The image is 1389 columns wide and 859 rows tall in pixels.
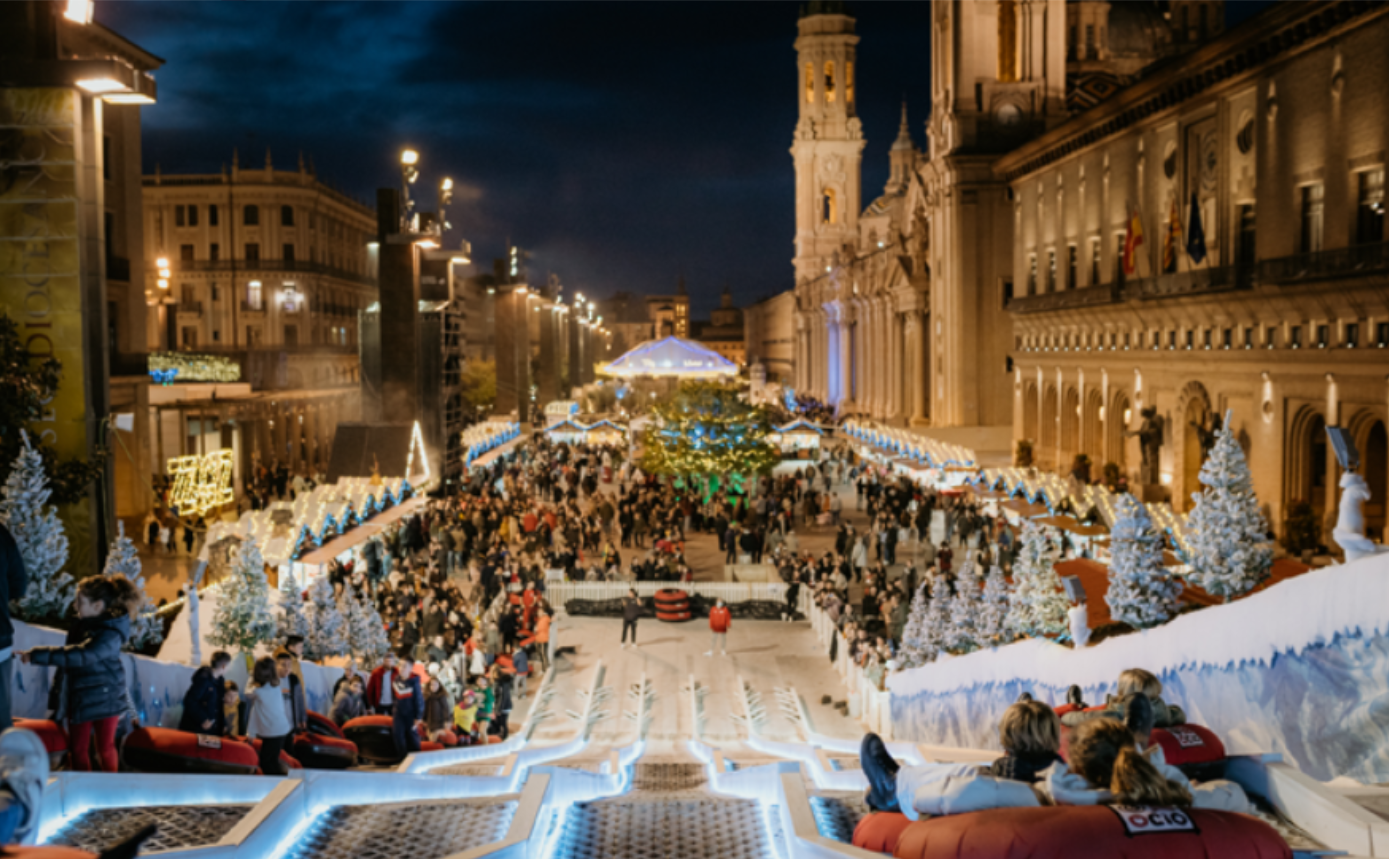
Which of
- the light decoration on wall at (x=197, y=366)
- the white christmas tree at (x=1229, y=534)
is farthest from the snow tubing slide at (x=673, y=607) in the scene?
the light decoration on wall at (x=197, y=366)

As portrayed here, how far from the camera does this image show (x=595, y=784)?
869cm

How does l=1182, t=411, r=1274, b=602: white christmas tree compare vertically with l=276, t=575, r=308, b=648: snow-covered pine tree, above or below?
above

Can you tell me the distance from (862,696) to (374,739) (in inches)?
332

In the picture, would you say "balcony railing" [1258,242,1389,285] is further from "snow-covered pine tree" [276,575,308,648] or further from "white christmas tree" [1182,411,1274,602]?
"snow-covered pine tree" [276,575,308,648]

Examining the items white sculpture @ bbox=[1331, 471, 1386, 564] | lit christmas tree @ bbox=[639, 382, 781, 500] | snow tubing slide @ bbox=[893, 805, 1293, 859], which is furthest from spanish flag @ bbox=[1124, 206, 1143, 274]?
snow tubing slide @ bbox=[893, 805, 1293, 859]

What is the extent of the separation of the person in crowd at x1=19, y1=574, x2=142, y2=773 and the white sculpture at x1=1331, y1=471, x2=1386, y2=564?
23.8 ft

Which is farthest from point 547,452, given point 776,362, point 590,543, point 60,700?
point 776,362

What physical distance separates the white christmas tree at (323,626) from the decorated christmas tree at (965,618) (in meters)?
7.15

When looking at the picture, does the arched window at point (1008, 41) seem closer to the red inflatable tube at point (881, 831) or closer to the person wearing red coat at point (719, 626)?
the person wearing red coat at point (719, 626)

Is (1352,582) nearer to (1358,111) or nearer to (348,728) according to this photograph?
(348,728)

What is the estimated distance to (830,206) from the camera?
371 feet

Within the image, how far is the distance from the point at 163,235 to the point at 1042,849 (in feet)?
212

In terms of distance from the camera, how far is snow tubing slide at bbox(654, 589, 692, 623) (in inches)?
892

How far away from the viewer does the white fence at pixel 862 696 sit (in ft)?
53.3
